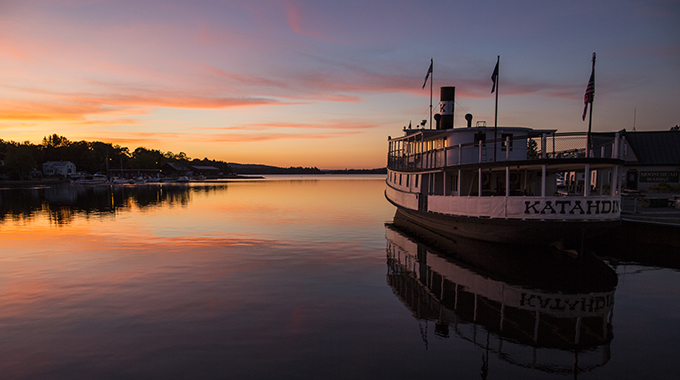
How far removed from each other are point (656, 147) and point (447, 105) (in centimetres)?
2243

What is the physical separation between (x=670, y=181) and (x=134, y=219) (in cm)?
4979

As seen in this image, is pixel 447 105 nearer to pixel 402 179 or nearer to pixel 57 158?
pixel 402 179

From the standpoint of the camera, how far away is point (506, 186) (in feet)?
59.3

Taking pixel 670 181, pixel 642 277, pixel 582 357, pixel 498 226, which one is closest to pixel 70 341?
pixel 582 357

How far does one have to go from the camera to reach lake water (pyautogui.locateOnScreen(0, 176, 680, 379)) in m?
8.02

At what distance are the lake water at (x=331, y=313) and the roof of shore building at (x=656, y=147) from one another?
24.2 metres

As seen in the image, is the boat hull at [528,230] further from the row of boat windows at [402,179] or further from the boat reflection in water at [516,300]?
the row of boat windows at [402,179]

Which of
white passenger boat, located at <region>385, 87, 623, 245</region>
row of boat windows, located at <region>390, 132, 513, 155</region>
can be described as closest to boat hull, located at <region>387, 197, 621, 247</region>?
white passenger boat, located at <region>385, 87, 623, 245</region>

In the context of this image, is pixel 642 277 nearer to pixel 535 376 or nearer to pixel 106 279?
pixel 535 376

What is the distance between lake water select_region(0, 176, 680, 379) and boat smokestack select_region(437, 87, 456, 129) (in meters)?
14.2

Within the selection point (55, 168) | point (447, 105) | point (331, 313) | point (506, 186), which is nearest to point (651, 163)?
point (447, 105)

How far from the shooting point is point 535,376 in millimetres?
7668

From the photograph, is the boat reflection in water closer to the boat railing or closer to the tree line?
the boat railing

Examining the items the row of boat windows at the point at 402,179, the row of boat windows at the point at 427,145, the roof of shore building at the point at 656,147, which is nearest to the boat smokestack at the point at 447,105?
the row of boat windows at the point at 427,145
